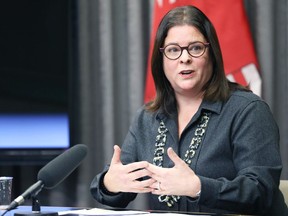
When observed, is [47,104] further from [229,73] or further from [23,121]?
[229,73]

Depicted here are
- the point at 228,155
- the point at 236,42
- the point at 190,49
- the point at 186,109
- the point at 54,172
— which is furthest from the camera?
the point at 236,42

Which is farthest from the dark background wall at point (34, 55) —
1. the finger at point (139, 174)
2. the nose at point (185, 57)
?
the finger at point (139, 174)

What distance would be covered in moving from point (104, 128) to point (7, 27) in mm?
865

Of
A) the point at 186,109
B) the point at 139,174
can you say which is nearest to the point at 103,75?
the point at 186,109

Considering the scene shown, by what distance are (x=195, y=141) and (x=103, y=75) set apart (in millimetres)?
1647

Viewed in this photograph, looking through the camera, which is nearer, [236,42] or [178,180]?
[178,180]

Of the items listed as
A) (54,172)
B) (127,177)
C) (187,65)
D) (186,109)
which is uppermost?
(187,65)

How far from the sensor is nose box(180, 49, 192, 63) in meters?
2.41

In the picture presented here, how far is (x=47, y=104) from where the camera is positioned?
12.7ft

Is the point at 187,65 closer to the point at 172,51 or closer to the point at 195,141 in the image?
the point at 172,51

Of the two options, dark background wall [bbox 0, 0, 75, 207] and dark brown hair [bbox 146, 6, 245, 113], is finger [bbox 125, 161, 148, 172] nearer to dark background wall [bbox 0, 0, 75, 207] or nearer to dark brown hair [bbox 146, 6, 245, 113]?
dark brown hair [bbox 146, 6, 245, 113]

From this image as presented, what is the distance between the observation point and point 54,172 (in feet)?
5.97

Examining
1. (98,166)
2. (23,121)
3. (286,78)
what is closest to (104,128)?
(98,166)

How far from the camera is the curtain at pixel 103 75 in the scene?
387cm
